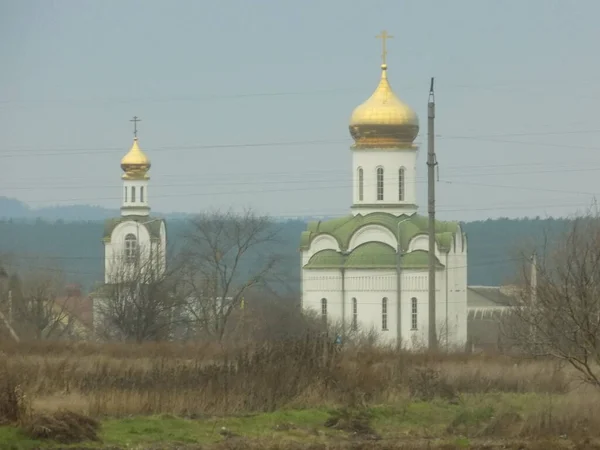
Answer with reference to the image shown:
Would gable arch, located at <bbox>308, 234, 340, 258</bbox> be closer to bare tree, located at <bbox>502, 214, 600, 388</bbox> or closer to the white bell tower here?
the white bell tower

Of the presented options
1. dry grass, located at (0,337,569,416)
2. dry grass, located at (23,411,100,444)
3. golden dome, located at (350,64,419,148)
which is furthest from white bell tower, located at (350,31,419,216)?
dry grass, located at (23,411,100,444)

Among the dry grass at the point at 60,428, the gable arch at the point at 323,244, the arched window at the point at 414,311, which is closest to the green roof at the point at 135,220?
the gable arch at the point at 323,244

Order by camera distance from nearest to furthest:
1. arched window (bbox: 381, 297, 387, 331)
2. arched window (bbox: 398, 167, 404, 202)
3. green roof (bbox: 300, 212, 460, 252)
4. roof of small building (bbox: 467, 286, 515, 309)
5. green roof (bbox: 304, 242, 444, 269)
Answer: arched window (bbox: 381, 297, 387, 331), green roof (bbox: 304, 242, 444, 269), green roof (bbox: 300, 212, 460, 252), arched window (bbox: 398, 167, 404, 202), roof of small building (bbox: 467, 286, 515, 309)

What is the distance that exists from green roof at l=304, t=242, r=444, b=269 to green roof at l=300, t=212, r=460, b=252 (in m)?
0.78

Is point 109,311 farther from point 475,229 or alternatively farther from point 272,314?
point 475,229

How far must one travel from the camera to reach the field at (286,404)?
17141 millimetres

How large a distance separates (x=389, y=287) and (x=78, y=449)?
40631mm

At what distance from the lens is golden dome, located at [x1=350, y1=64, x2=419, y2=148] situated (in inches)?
2338

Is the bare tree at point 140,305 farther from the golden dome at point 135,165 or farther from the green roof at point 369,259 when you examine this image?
the golden dome at point 135,165

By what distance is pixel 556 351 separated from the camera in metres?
19.2

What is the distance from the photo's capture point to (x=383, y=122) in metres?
59.5

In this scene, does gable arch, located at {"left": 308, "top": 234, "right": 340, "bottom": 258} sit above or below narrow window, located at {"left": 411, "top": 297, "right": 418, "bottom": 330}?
above

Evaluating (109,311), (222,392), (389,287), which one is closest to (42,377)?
(222,392)

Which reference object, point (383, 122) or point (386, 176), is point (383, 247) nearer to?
point (386, 176)
